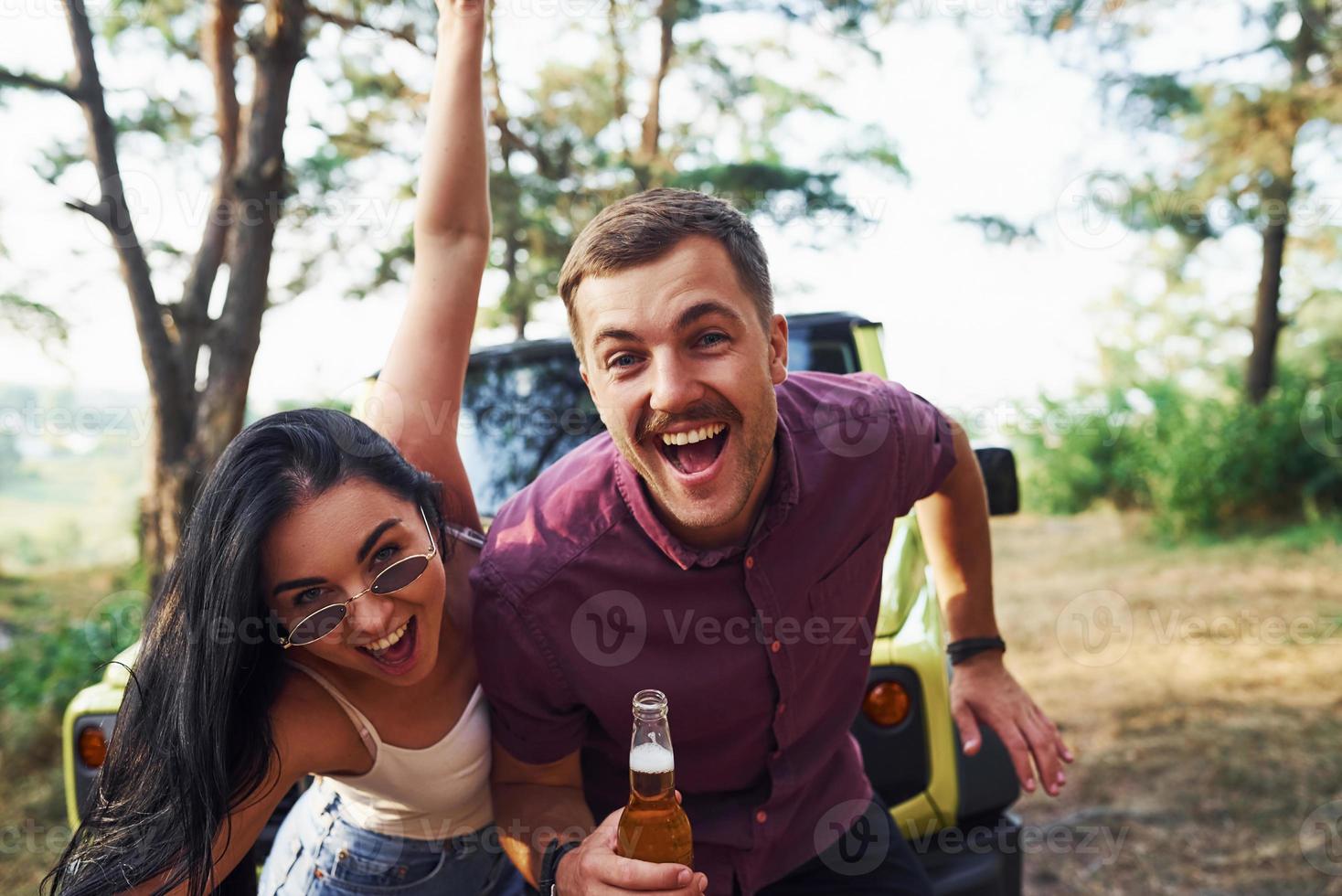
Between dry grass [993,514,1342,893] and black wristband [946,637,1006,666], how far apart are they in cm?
173

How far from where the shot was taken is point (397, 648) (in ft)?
5.63

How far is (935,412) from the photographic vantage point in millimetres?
2381

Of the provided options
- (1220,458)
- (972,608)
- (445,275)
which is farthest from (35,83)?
(1220,458)

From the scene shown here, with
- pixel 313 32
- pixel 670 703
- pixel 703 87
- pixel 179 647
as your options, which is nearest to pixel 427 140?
pixel 179 647

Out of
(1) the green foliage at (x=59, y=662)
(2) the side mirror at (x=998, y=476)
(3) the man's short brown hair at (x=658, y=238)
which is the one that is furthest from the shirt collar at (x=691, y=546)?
(1) the green foliage at (x=59, y=662)

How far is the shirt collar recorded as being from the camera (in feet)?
6.09

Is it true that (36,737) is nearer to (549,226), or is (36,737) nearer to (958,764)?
(958,764)

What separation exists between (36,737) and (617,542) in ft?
16.0

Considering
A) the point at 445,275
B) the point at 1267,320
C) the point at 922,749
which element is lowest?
the point at 922,749

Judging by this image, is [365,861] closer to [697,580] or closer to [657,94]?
[697,580]

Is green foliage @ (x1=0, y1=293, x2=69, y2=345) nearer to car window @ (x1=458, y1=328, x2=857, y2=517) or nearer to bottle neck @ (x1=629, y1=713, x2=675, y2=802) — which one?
car window @ (x1=458, y1=328, x2=857, y2=517)

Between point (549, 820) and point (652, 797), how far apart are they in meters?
0.46

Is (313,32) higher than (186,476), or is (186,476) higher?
(313,32)

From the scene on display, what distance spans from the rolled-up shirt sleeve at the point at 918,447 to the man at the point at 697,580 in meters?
0.03
